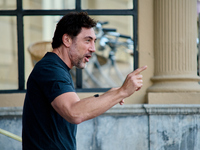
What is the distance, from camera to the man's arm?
6.77 ft

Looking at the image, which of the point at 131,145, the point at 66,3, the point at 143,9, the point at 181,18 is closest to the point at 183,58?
the point at 181,18

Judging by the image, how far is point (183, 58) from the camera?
5090 millimetres

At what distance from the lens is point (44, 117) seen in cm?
229

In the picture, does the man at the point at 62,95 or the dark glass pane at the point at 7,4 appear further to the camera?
the dark glass pane at the point at 7,4

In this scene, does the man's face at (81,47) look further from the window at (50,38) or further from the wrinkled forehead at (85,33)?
the window at (50,38)

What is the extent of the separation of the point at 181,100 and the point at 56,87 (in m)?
3.27

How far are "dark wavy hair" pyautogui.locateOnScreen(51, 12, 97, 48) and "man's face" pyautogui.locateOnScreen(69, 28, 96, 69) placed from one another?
0.04 meters

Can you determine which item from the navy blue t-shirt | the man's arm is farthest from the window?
the man's arm

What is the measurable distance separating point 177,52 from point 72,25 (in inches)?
113

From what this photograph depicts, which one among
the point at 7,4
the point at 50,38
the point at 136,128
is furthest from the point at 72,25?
the point at 50,38

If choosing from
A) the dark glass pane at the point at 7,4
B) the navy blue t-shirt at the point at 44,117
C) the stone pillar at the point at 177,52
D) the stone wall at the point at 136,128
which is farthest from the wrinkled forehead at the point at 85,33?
the dark glass pane at the point at 7,4

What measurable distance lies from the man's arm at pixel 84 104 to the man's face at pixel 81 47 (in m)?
0.50

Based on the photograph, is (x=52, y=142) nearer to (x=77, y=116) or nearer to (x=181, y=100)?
(x=77, y=116)

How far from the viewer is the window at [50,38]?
18.1 feet
